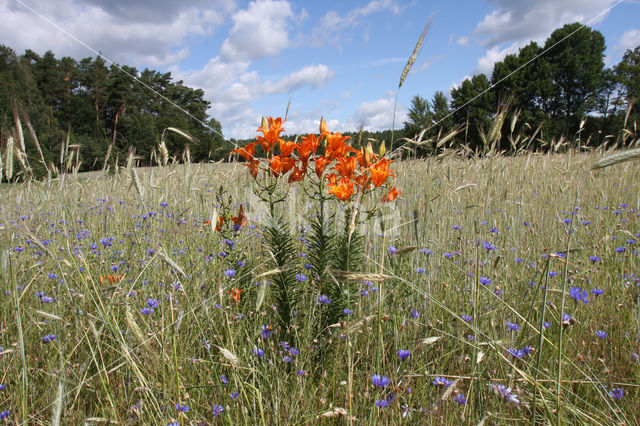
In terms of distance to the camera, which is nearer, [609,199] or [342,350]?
[342,350]

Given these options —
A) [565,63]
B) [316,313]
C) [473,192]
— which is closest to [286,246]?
[316,313]

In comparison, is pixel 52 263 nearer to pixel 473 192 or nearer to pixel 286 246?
pixel 286 246

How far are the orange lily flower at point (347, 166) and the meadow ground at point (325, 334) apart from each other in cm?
25

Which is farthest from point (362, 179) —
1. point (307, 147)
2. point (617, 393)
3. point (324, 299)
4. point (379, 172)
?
point (617, 393)

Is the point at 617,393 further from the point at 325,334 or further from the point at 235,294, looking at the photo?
the point at 235,294

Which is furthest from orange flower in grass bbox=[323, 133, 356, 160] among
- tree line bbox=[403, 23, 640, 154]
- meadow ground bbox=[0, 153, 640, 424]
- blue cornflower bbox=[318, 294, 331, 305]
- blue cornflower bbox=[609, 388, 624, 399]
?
tree line bbox=[403, 23, 640, 154]

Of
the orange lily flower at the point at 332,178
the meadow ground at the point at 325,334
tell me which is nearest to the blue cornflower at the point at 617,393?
the meadow ground at the point at 325,334

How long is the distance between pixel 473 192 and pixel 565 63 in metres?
41.0

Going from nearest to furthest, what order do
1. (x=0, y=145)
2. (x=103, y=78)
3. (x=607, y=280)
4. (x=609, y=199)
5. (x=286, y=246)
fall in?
(x=286, y=246) → (x=0, y=145) → (x=607, y=280) → (x=609, y=199) → (x=103, y=78)

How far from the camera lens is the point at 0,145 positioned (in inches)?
88.4

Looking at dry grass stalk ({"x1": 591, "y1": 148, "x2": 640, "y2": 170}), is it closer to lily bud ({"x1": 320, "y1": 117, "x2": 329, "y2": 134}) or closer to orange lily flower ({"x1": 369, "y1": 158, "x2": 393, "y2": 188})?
orange lily flower ({"x1": 369, "y1": 158, "x2": 393, "y2": 188})

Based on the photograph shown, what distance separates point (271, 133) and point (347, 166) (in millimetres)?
390

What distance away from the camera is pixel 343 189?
1522 millimetres

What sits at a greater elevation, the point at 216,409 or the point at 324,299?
the point at 324,299
